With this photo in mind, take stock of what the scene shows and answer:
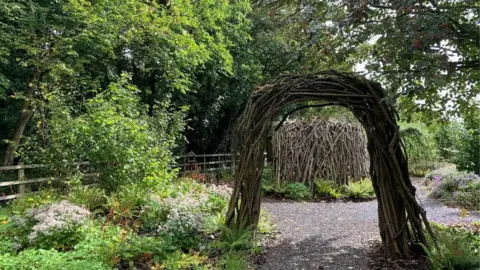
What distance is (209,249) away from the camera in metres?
3.74

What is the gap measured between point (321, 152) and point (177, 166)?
167 inches

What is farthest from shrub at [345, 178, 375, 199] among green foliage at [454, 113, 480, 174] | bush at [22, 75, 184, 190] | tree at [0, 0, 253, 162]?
tree at [0, 0, 253, 162]

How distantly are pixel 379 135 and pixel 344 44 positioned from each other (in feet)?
3.34

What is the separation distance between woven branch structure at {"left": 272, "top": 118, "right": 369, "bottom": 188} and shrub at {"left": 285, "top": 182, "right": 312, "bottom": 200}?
36 cm

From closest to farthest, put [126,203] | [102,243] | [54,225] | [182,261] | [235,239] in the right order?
[182,261]
[102,243]
[54,225]
[235,239]
[126,203]

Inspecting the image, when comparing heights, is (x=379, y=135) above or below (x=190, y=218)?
above

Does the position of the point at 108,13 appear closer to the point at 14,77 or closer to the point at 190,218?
the point at 14,77

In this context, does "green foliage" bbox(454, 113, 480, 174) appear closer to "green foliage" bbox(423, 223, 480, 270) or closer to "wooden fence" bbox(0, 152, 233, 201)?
"green foliage" bbox(423, 223, 480, 270)

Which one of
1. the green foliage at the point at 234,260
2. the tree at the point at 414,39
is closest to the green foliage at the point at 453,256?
the tree at the point at 414,39

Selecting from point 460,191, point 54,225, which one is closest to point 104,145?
point 54,225

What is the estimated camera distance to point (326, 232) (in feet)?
15.6

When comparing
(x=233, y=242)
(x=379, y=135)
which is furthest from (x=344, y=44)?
(x=233, y=242)

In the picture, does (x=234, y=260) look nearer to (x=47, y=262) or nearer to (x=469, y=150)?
(x=47, y=262)

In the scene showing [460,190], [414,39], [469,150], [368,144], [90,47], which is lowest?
[460,190]
